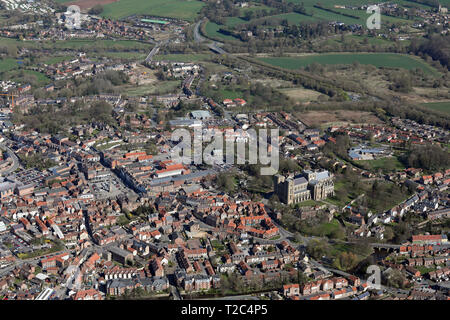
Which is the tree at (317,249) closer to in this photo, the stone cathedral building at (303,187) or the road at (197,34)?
the stone cathedral building at (303,187)

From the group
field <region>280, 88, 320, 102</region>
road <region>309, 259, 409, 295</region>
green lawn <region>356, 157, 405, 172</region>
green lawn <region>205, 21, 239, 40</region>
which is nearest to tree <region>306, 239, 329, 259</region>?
road <region>309, 259, 409, 295</region>

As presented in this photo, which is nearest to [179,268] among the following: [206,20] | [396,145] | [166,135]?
[166,135]

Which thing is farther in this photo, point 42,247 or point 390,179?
point 390,179

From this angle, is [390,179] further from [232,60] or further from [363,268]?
[232,60]

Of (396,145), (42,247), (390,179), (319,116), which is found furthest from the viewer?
(319,116)

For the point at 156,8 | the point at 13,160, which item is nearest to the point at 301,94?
the point at 13,160

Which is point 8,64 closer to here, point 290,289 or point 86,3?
point 86,3

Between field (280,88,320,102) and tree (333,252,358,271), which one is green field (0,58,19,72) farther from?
tree (333,252,358,271)

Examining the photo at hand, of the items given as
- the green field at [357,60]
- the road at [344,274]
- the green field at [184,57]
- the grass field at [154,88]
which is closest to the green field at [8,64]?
the grass field at [154,88]
